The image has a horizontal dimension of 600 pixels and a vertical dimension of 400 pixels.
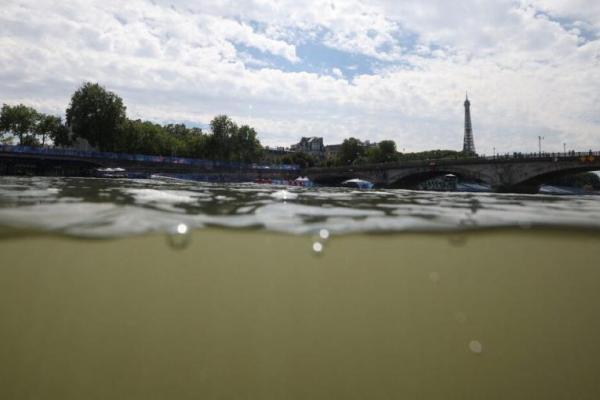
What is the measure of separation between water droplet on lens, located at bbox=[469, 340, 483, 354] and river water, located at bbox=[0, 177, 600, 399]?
0.01 m

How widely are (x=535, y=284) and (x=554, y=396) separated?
1.81 m

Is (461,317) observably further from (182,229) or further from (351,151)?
(351,151)

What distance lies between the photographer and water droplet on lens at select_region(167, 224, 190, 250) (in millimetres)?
4441

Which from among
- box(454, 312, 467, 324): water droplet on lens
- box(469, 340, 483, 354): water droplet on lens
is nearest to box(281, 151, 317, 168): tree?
box(454, 312, 467, 324): water droplet on lens

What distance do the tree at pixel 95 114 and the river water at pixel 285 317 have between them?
64.4 meters

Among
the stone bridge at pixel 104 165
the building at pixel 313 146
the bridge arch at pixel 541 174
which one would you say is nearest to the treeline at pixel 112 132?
the stone bridge at pixel 104 165

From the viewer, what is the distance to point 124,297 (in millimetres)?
2832

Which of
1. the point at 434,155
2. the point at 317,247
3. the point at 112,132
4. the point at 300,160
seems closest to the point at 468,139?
the point at 434,155

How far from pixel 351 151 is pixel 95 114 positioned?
67.0m

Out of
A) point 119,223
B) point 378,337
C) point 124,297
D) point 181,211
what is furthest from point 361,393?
point 181,211

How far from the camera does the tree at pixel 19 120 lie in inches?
2689

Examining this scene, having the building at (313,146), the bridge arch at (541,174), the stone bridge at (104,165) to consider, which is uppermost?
the building at (313,146)

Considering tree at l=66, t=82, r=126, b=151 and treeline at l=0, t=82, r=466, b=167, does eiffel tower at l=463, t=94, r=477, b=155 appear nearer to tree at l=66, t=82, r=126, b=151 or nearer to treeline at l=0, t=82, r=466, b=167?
treeline at l=0, t=82, r=466, b=167

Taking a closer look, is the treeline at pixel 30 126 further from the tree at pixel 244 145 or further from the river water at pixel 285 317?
the river water at pixel 285 317
